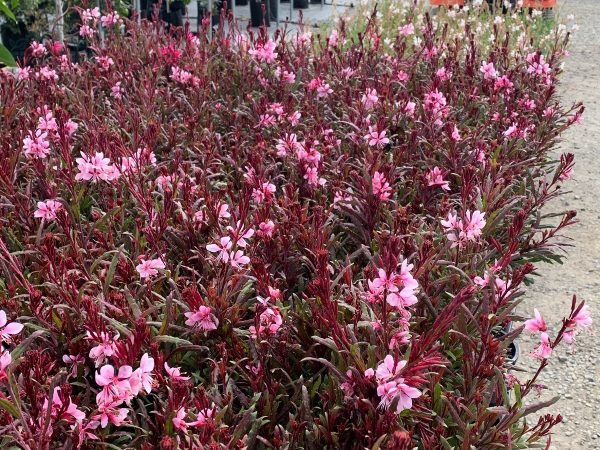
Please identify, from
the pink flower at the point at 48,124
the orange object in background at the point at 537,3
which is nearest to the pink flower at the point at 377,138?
the pink flower at the point at 48,124

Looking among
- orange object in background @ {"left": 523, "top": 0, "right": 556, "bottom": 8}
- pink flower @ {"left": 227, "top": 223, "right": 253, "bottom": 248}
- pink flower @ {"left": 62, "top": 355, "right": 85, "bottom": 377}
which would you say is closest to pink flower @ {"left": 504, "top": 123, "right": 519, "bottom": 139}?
pink flower @ {"left": 227, "top": 223, "right": 253, "bottom": 248}

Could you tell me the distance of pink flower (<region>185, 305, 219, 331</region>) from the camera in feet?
5.13

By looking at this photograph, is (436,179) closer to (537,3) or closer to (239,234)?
(239,234)

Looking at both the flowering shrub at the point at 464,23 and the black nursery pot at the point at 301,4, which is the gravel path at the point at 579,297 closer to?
the flowering shrub at the point at 464,23

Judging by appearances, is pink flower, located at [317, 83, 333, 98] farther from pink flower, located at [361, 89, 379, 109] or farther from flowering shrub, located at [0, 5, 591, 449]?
pink flower, located at [361, 89, 379, 109]

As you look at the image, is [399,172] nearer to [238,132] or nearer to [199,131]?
[238,132]

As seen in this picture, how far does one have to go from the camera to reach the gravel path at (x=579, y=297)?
9.68ft

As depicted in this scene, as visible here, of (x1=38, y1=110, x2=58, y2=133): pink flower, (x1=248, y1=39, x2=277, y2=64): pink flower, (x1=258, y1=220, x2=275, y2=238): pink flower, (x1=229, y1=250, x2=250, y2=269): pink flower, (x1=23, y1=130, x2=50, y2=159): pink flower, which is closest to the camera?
(x1=229, y1=250, x2=250, y2=269): pink flower

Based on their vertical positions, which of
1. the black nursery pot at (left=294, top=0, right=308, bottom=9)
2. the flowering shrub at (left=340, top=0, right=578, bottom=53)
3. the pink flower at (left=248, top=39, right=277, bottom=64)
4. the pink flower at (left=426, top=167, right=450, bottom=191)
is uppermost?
the pink flower at (left=248, top=39, right=277, bottom=64)

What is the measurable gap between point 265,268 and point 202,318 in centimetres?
20

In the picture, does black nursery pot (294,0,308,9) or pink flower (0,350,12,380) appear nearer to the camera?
pink flower (0,350,12,380)

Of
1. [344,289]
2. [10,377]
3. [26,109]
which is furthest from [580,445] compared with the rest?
[26,109]

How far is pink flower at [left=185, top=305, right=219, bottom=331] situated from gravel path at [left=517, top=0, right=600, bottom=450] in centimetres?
182

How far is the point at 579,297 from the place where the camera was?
383cm
